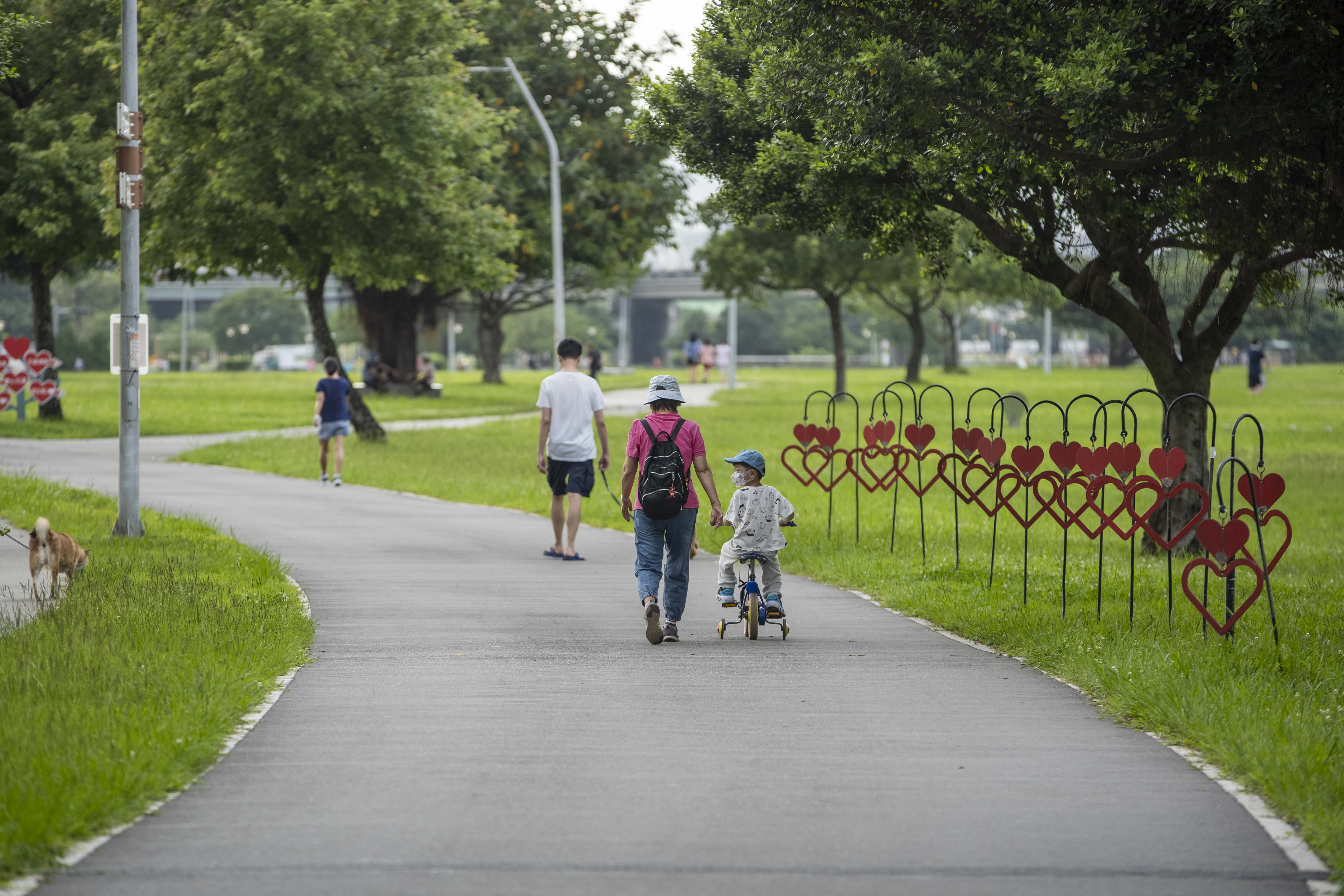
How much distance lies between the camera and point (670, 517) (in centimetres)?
868

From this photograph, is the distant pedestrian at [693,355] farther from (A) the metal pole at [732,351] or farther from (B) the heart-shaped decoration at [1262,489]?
(B) the heart-shaped decoration at [1262,489]

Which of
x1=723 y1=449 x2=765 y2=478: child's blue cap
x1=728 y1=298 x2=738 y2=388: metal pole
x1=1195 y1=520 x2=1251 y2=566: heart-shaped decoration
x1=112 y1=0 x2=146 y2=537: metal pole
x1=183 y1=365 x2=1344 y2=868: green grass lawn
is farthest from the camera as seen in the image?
x1=728 y1=298 x2=738 y2=388: metal pole

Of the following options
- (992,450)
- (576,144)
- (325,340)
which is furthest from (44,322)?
(992,450)

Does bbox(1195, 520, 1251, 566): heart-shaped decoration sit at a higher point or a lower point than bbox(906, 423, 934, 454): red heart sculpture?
lower

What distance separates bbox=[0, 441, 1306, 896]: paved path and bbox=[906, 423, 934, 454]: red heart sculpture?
8.74ft

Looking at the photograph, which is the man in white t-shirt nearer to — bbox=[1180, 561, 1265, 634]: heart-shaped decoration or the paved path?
the paved path

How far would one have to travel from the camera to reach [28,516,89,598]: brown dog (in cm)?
925

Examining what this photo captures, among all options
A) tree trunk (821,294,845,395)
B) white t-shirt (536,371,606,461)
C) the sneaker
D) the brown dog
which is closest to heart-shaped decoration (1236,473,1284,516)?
the sneaker

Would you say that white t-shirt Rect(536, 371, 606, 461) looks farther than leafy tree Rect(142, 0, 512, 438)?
No

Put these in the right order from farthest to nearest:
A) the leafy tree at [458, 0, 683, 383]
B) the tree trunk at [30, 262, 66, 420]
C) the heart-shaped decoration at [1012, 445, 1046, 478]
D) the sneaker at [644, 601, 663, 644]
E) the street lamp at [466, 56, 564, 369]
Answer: the leafy tree at [458, 0, 683, 383], the tree trunk at [30, 262, 66, 420], the street lamp at [466, 56, 564, 369], the heart-shaped decoration at [1012, 445, 1046, 478], the sneaker at [644, 601, 663, 644]

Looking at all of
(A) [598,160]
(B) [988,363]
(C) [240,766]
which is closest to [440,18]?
(A) [598,160]

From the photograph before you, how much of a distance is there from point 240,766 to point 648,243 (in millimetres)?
32134

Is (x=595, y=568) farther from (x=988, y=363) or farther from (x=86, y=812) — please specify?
(x=988, y=363)

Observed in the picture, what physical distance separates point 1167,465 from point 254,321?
360 feet
